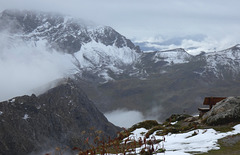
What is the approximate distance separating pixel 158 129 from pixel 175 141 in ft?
27.8

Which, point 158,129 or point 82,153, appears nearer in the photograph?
point 82,153

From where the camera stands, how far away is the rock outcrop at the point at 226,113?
918 inches

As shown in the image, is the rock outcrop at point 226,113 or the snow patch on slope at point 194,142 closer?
the snow patch on slope at point 194,142

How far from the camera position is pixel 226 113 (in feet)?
78.0

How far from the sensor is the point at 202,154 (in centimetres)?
1412

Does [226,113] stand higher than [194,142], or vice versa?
[226,113]

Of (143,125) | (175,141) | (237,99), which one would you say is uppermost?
(237,99)

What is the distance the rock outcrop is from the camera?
2331 centimetres

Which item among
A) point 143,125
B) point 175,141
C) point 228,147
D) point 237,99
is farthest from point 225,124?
point 143,125

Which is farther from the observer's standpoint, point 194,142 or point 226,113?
point 226,113

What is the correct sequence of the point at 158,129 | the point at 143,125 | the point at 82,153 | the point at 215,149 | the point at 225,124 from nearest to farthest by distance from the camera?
the point at 82,153
the point at 215,149
the point at 225,124
the point at 158,129
the point at 143,125

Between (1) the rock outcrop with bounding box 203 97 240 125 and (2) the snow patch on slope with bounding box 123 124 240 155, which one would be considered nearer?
(2) the snow patch on slope with bounding box 123 124 240 155

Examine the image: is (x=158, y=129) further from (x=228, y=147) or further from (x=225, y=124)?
(x=228, y=147)

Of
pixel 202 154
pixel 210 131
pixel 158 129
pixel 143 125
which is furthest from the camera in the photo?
pixel 143 125
